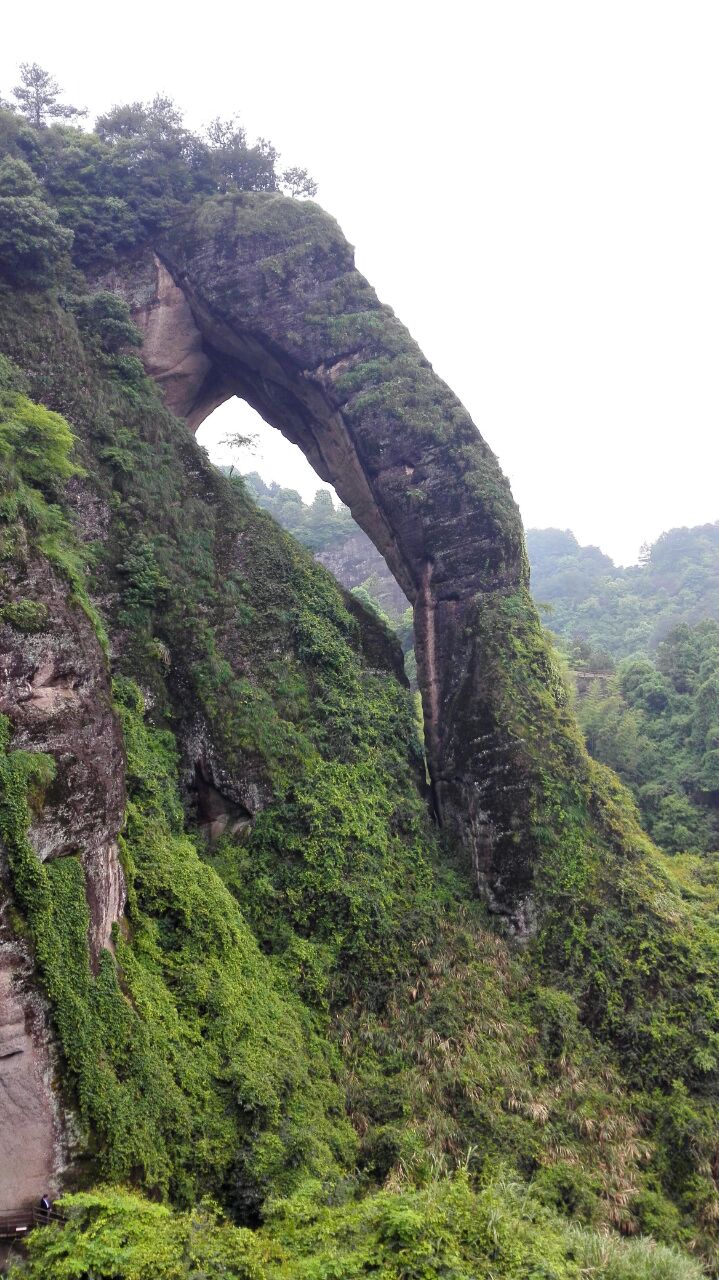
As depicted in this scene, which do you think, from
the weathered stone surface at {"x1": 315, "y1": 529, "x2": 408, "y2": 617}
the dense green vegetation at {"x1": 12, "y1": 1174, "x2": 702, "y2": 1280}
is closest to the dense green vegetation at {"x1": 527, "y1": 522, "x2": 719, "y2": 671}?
the weathered stone surface at {"x1": 315, "y1": 529, "x2": 408, "y2": 617}

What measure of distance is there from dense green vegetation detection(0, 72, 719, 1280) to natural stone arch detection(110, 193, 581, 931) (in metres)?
0.48

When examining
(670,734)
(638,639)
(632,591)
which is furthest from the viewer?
(632,591)

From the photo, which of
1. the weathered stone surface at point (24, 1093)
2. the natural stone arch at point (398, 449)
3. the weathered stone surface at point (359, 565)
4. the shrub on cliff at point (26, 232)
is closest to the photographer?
the weathered stone surface at point (24, 1093)

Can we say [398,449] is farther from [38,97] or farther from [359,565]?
[359,565]

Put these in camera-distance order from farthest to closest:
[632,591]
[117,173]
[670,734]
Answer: [632,591], [670,734], [117,173]

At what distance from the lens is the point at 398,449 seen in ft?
68.7

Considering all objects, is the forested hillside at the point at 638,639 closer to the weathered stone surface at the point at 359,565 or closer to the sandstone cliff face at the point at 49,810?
the weathered stone surface at the point at 359,565

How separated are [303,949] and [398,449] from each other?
1399 centimetres

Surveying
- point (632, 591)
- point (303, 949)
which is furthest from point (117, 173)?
point (632, 591)

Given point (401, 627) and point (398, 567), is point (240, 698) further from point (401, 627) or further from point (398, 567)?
point (401, 627)

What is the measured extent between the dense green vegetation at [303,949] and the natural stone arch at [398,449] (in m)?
0.48

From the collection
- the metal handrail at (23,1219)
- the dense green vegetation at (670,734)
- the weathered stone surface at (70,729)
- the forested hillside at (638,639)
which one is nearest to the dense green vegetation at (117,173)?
the weathered stone surface at (70,729)

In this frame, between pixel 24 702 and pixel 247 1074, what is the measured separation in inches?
249

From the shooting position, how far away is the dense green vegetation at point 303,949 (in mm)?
8398
